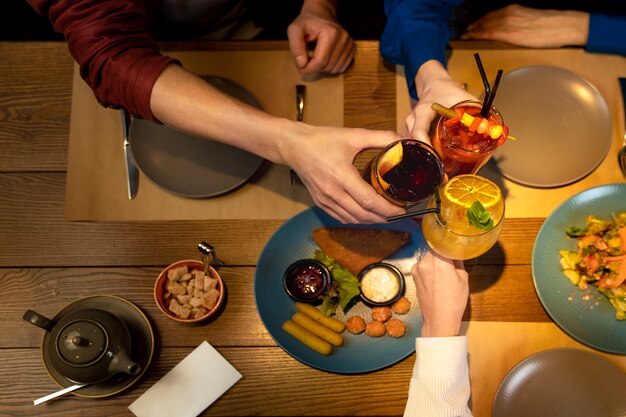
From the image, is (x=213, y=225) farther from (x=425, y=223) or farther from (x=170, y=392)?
(x=425, y=223)

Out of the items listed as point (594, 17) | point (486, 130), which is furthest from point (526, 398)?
point (594, 17)

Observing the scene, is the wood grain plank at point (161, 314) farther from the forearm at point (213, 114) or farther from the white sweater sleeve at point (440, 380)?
the forearm at point (213, 114)

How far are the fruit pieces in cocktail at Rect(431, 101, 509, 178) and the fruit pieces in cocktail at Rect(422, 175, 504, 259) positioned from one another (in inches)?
3.0

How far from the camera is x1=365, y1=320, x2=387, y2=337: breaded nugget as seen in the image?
1.34 m

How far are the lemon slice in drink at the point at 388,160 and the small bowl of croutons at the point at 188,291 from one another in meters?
0.56

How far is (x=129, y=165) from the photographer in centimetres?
148

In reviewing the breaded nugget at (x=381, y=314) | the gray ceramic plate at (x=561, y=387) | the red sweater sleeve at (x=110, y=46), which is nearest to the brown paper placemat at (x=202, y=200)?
the red sweater sleeve at (x=110, y=46)

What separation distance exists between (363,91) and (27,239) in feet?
3.77

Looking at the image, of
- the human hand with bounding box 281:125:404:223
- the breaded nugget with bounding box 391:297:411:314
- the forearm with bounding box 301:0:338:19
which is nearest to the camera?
the human hand with bounding box 281:125:404:223

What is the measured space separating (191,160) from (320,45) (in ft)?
1.77

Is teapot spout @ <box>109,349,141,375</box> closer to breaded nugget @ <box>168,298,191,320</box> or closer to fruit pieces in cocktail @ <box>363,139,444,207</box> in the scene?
breaded nugget @ <box>168,298,191,320</box>

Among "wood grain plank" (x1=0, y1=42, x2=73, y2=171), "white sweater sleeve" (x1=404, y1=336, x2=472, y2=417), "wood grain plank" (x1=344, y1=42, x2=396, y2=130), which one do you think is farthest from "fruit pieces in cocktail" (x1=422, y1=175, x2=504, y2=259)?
"wood grain plank" (x1=0, y1=42, x2=73, y2=171)

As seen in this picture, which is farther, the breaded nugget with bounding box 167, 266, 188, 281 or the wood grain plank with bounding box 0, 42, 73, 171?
the wood grain plank with bounding box 0, 42, 73, 171

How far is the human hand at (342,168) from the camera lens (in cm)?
115
